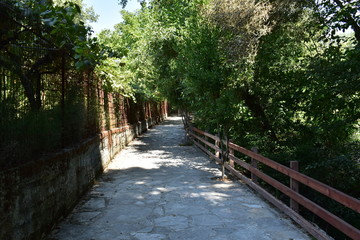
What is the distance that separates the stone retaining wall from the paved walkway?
0.27 meters

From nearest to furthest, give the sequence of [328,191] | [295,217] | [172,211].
Result: [328,191] → [295,217] → [172,211]

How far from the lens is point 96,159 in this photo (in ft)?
27.7

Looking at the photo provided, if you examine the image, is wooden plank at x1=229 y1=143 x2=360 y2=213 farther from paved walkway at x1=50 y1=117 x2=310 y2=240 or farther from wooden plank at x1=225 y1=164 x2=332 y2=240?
paved walkway at x1=50 y1=117 x2=310 y2=240

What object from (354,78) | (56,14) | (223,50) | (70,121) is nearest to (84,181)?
(70,121)

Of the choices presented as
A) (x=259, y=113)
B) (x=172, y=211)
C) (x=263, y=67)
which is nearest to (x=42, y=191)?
(x=172, y=211)

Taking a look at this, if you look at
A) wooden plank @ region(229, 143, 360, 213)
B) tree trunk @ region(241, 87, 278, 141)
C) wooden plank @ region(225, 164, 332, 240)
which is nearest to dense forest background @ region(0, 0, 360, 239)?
tree trunk @ region(241, 87, 278, 141)

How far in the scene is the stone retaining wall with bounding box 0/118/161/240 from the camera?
138 inches

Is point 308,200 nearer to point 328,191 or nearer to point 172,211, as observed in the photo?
point 328,191

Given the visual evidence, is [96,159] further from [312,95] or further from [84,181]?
[312,95]

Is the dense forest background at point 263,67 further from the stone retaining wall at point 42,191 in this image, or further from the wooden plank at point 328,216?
the wooden plank at point 328,216

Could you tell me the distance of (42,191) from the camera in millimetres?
4422

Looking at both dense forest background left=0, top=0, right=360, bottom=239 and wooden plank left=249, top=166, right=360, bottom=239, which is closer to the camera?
wooden plank left=249, top=166, right=360, bottom=239

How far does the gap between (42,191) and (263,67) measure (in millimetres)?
7061

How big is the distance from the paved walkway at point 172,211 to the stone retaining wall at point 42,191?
0.89 ft
